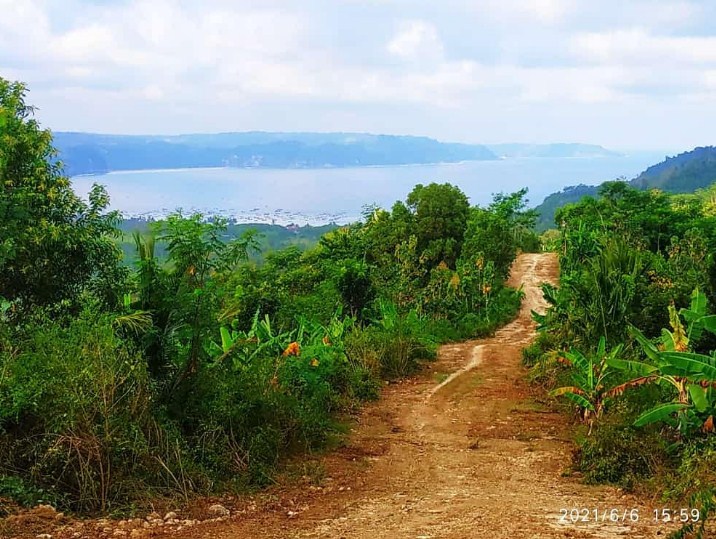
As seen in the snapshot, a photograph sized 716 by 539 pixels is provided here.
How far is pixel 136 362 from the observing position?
5.54 m

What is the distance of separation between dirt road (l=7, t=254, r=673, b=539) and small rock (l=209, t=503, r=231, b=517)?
7 cm

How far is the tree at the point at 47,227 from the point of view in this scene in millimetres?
7969

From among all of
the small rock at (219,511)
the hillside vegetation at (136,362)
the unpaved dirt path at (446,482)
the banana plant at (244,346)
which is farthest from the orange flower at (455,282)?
the small rock at (219,511)

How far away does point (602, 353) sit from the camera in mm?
7961

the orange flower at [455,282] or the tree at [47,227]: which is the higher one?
the tree at [47,227]

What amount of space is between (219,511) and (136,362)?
1378 millimetres

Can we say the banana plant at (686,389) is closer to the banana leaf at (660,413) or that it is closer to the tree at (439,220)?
the banana leaf at (660,413)

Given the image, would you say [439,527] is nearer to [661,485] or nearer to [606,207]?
[661,485]

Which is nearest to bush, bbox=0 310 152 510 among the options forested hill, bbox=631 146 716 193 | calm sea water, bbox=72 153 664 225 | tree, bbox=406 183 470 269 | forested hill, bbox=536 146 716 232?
tree, bbox=406 183 470 269

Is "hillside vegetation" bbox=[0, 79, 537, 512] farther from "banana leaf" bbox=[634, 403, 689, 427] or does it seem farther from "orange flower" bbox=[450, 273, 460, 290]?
"orange flower" bbox=[450, 273, 460, 290]

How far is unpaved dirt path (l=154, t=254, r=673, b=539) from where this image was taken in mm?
4645

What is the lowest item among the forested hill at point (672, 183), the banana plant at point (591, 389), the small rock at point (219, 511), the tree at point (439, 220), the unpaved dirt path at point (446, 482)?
the unpaved dirt path at point (446, 482)

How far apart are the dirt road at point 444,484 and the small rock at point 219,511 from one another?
2.9 inches

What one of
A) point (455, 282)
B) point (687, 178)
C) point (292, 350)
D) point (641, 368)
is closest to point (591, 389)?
point (641, 368)
